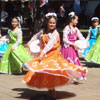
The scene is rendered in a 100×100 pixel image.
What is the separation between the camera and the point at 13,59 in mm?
11102

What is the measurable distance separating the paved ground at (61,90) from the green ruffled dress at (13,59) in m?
0.55

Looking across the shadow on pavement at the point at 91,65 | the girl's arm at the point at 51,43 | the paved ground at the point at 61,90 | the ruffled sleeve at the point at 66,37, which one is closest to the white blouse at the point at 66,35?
the ruffled sleeve at the point at 66,37

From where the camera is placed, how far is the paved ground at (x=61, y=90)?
8148 millimetres

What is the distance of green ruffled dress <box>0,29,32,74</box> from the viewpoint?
11.0 metres

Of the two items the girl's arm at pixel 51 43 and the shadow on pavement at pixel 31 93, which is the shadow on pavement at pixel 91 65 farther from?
the girl's arm at pixel 51 43

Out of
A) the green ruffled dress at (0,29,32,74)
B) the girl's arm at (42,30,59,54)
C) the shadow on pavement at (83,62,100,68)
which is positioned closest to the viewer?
the girl's arm at (42,30,59,54)

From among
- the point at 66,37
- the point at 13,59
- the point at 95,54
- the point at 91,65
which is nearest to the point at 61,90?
the point at 66,37

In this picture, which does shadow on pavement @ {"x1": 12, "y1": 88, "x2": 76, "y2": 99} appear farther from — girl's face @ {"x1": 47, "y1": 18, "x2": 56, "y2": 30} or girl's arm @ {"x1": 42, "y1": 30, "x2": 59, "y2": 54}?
girl's face @ {"x1": 47, "y1": 18, "x2": 56, "y2": 30}

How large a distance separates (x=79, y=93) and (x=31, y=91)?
3.13ft

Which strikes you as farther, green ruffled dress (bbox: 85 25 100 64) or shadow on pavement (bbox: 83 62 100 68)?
shadow on pavement (bbox: 83 62 100 68)

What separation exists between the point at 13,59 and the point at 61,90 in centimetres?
259

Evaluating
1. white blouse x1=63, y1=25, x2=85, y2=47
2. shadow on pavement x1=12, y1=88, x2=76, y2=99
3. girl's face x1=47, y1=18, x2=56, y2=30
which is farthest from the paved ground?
girl's face x1=47, y1=18, x2=56, y2=30

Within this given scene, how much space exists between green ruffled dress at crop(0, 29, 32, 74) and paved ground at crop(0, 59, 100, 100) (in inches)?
21.6

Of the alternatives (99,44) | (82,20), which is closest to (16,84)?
(99,44)
